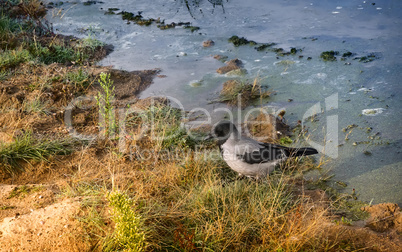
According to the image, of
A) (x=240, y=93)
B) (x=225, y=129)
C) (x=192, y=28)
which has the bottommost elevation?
(x=240, y=93)

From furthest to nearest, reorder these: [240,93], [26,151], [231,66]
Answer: [231,66], [240,93], [26,151]

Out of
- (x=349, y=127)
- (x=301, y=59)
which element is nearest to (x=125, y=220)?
(x=349, y=127)

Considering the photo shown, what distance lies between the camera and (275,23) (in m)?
8.65

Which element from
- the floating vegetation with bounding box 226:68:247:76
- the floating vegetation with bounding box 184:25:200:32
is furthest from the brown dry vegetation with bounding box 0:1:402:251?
the floating vegetation with bounding box 184:25:200:32

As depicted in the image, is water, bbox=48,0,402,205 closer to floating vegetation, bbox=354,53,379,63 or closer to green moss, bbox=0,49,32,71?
floating vegetation, bbox=354,53,379,63

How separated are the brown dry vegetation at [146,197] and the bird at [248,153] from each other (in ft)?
0.48

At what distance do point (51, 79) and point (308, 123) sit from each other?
13.6 feet

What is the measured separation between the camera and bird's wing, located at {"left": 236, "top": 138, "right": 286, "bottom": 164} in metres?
3.90

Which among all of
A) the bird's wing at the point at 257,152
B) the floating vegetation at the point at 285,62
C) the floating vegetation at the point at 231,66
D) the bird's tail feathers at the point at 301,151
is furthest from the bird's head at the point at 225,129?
the floating vegetation at the point at 285,62

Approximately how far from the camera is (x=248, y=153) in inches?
154

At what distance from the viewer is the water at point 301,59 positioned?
4605mm

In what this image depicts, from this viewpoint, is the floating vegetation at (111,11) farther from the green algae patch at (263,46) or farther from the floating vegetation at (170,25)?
the green algae patch at (263,46)

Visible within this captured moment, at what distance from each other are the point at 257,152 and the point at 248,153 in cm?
12

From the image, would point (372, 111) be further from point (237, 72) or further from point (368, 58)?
point (237, 72)
